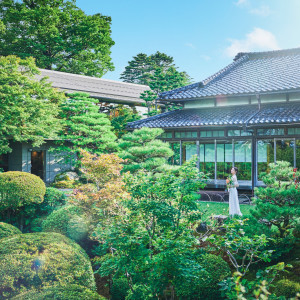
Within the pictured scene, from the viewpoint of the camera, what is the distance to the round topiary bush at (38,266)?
5.62 metres

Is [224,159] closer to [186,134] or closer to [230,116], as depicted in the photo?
[186,134]

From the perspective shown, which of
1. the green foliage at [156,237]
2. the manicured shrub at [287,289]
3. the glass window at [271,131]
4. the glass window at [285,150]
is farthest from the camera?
the glass window at [271,131]

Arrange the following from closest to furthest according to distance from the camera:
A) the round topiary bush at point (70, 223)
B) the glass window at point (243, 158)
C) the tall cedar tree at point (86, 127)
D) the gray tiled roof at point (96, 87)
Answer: the round topiary bush at point (70, 223) < the glass window at point (243, 158) < the tall cedar tree at point (86, 127) < the gray tiled roof at point (96, 87)

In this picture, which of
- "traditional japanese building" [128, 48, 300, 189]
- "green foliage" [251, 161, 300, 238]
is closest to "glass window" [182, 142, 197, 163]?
"traditional japanese building" [128, 48, 300, 189]

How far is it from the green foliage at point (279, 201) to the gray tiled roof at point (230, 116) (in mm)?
5299

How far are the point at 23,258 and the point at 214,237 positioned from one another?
10.3ft

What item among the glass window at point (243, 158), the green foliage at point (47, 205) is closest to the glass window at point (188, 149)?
the glass window at point (243, 158)

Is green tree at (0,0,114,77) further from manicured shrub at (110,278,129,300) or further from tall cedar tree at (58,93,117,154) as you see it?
manicured shrub at (110,278,129,300)

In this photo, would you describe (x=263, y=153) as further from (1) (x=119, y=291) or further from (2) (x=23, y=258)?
(2) (x=23, y=258)

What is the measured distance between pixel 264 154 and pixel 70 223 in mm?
8653

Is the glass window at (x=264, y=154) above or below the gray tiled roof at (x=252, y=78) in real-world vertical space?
below

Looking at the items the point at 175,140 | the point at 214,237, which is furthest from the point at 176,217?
the point at 175,140

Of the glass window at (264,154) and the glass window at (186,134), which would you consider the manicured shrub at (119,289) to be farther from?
the glass window at (186,134)

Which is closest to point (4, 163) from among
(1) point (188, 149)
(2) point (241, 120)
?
(1) point (188, 149)
